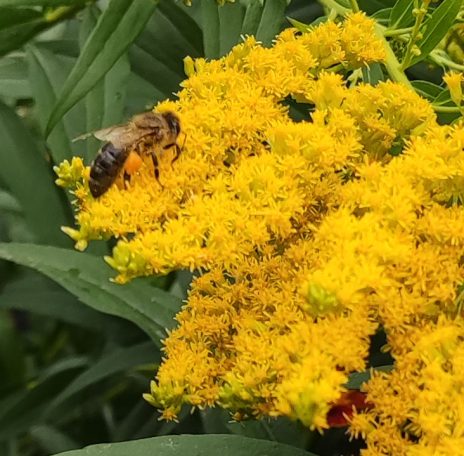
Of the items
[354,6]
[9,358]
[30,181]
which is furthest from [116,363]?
[354,6]

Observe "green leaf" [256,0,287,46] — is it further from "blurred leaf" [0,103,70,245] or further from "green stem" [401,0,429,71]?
"blurred leaf" [0,103,70,245]

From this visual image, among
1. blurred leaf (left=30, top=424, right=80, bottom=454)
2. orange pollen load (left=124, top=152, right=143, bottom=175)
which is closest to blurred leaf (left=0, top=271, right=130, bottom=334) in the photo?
blurred leaf (left=30, top=424, right=80, bottom=454)

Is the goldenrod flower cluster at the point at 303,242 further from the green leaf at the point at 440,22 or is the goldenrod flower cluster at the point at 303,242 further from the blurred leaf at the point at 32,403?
the blurred leaf at the point at 32,403

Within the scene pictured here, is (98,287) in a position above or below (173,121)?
below

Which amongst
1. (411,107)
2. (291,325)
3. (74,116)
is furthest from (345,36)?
(74,116)

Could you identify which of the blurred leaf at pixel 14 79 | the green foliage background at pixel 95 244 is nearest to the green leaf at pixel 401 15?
the green foliage background at pixel 95 244

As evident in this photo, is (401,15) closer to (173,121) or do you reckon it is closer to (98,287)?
(173,121)
